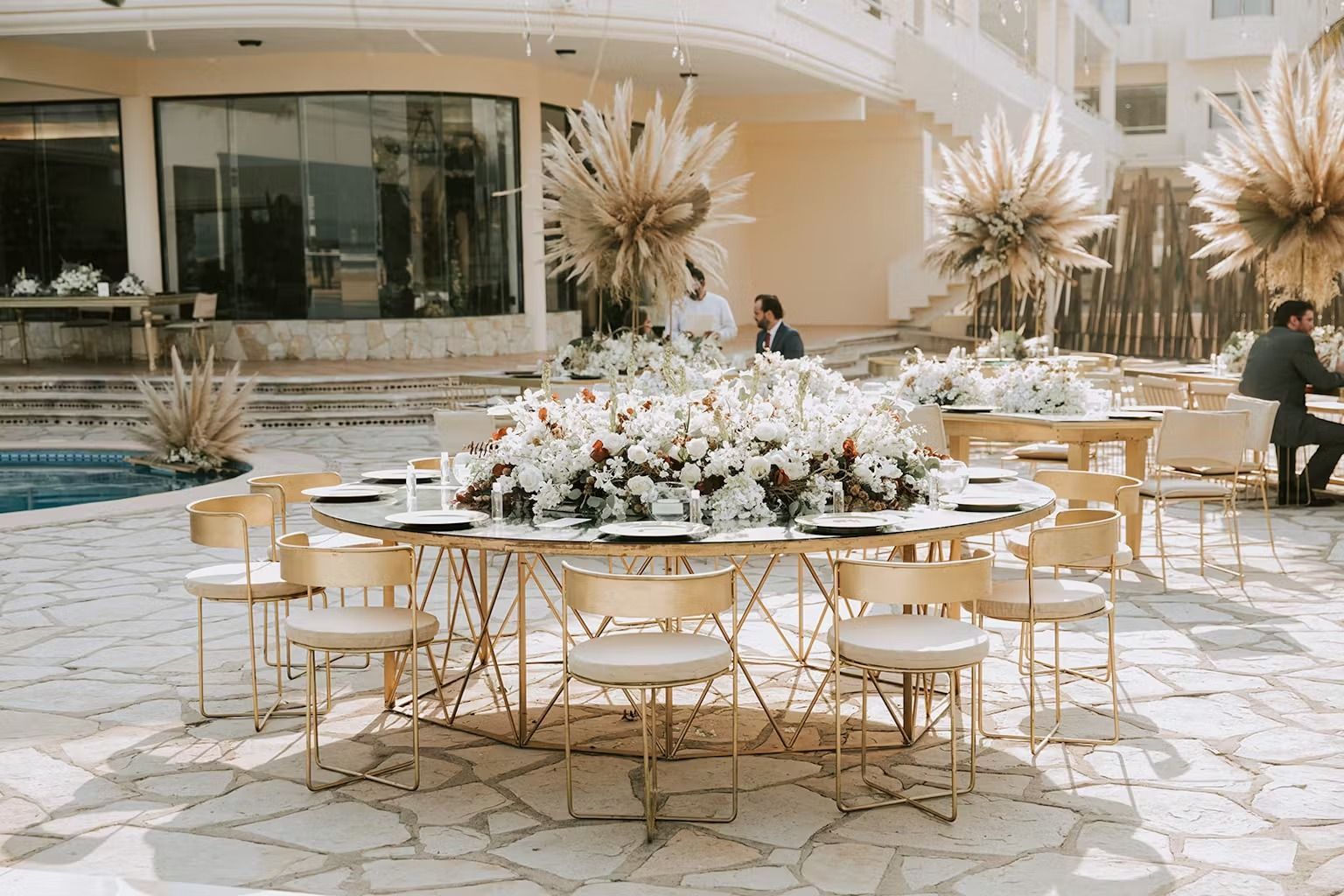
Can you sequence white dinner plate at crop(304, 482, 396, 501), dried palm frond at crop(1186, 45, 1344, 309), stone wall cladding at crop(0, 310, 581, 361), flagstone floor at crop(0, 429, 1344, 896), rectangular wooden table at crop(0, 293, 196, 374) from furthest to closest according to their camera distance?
1. stone wall cladding at crop(0, 310, 581, 361)
2. rectangular wooden table at crop(0, 293, 196, 374)
3. dried palm frond at crop(1186, 45, 1344, 309)
4. white dinner plate at crop(304, 482, 396, 501)
5. flagstone floor at crop(0, 429, 1344, 896)

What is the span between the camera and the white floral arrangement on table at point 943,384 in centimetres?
853

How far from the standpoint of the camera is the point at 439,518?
4.71m

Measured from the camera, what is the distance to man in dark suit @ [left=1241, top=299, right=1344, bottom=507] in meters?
9.06

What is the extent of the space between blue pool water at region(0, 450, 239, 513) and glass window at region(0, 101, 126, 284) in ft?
19.7

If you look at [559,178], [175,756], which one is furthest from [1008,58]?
[175,756]

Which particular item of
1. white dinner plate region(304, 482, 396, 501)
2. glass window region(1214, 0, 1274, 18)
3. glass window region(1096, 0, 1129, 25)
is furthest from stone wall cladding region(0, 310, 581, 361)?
glass window region(1214, 0, 1274, 18)

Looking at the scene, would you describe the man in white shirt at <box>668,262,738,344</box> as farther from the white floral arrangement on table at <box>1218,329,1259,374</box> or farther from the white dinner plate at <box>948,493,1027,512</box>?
the white dinner plate at <box>948,493,1027,512</box>

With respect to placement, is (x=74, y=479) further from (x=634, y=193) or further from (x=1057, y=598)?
(x=1057, y=598)

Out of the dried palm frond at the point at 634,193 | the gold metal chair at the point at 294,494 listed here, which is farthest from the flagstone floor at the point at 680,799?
the dried palm frond at the point at 634,193

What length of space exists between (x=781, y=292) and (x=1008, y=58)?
517 cm

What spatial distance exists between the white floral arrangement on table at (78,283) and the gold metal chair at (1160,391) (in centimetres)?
1179

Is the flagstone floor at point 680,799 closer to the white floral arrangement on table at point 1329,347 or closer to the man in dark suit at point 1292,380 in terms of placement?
the man in dark suit at point 1292,380

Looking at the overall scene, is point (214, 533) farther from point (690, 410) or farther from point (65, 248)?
point (65, 248)

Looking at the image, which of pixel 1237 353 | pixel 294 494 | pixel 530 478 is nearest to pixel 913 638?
pixel 530 478
